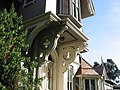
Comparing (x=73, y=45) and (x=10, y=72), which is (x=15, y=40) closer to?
(x=10, y=72)

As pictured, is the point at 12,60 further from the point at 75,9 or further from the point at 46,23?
the point at 75,9

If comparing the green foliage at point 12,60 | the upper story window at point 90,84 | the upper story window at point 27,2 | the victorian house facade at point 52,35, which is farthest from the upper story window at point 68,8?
the upper story window at point 90,84

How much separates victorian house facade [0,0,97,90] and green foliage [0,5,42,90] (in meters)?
1.27

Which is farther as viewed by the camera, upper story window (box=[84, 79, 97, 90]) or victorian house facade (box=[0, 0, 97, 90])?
upper story window (box=[84, 79, 97, 90])

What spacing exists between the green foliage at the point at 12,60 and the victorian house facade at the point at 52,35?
50.2 inches

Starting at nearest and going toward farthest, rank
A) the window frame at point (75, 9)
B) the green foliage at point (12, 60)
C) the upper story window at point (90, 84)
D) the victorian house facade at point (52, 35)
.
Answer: the green foliage at point (12, 60) → the victorian house facade at point (52, 35) → the window frame at point (75, 9) → the upper story window at point (90, 84)

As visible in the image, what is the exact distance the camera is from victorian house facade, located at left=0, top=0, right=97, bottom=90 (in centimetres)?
970

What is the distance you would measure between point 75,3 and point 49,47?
3.29 m

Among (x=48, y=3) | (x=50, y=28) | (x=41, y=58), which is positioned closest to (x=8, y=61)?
(x=41, y=58)

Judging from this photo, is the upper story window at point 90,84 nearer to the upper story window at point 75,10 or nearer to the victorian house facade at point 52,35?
the victorian house facade at point 52,35

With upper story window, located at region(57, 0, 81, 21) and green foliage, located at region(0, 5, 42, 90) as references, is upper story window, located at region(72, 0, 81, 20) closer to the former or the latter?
upper story window, located at region(57, 0, 81, 21)

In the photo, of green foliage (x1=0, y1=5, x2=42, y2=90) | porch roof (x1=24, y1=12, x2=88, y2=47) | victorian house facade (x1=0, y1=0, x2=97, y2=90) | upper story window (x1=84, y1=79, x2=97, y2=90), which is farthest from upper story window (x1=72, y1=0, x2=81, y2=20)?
upper story window (x1=84, y1=79, x2=97, y2=90)

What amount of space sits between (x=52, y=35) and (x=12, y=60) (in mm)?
2498

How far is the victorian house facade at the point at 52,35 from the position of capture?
970 centimetres
